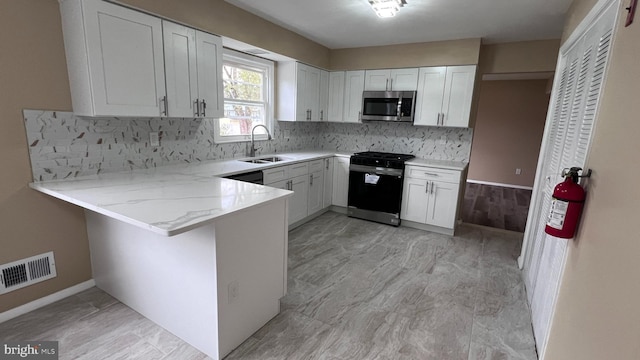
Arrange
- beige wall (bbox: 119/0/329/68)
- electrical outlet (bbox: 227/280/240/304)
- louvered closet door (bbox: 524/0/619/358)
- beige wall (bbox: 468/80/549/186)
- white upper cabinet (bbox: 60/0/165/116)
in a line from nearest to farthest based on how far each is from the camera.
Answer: louvered closet door (bbox: 524/0/619/358), electrical outlet (bbox: 227/280/240/304), white upper cabinet (bbox: 60/0/165/116), beige wall (bbox: 119/0/329/68), beige wall (bbox: 468/80/549/186)

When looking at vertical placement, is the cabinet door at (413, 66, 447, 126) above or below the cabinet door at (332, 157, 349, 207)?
above

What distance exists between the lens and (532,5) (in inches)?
106

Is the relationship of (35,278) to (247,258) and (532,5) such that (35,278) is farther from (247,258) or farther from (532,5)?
(532,5)

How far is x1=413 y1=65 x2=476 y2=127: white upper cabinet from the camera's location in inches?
151

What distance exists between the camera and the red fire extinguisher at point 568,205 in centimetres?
141

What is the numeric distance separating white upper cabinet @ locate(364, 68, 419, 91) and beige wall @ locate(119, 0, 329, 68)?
0.91 meters

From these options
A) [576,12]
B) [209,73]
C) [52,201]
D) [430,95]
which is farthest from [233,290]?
[430,95]

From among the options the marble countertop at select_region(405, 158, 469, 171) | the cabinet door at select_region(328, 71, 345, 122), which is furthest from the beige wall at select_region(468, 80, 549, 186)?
the cabinet door at select_region(328, 71, 345, 122)

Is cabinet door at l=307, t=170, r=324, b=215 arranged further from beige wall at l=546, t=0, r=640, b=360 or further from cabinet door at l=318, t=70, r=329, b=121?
beige wall at l=546, t=0, r=640, b=360

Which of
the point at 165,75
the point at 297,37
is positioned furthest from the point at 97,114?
the point at 297,37

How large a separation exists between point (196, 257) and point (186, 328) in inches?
20.9

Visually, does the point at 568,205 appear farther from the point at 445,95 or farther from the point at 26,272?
the point at 26,272

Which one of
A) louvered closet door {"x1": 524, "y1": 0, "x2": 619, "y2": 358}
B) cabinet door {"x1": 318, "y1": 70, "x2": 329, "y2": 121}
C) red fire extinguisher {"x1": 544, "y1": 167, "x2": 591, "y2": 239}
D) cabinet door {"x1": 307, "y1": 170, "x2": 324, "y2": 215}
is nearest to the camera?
red fire extinguisher {"x1": 544, "y1": 167, "x2": 591, "y2": 239}

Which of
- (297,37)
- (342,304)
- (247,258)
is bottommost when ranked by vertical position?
(342,304)
